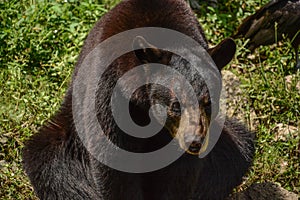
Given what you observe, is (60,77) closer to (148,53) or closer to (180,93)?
(148,53)

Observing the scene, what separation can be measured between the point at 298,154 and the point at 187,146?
91.9 inches

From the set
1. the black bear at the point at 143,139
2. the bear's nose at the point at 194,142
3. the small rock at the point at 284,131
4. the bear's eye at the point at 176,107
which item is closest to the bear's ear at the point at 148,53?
the black bear at the point at 143,139

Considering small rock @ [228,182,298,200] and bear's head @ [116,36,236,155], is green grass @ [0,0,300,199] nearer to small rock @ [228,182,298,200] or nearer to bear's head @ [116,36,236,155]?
small rock @ [228,182,298,200]

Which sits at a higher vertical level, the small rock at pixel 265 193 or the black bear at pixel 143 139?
the black bear at pixel 143 139

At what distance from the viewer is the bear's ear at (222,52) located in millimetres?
5289

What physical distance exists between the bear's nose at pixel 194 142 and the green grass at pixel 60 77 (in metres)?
1.86

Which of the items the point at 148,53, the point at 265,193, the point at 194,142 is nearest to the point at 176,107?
the point at 194,142

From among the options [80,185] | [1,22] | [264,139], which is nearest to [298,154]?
[264,139]

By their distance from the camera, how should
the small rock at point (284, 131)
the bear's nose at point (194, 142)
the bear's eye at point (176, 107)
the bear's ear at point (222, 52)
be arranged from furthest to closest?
the small rock at point (284, 131)
the bear's ear at point (222, 52)
the bear's eye at point (176, 107)
the bear's nose at point (194, 142)

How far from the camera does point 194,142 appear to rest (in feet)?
16.3

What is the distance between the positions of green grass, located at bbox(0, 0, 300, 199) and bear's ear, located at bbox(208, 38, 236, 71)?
173cm

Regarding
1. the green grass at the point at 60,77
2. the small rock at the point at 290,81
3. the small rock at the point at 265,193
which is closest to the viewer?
the small rock at the point at 265,193

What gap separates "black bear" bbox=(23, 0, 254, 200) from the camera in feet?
16.9

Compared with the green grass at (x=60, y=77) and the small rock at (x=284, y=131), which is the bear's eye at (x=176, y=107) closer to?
the green grass at (x=60, y=77)
